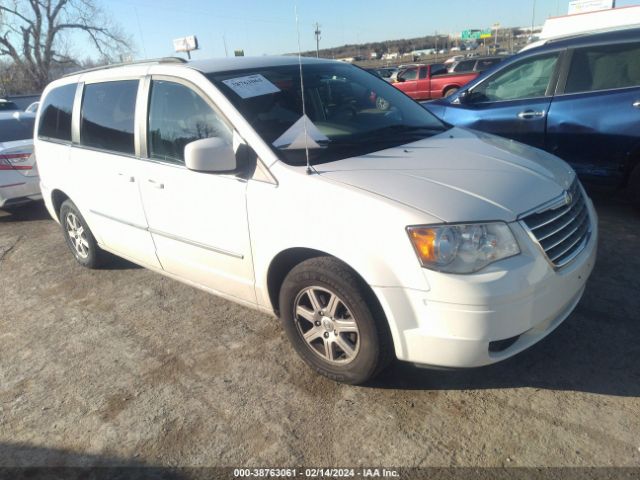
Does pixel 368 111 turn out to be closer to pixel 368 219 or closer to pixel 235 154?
pixel 235 154

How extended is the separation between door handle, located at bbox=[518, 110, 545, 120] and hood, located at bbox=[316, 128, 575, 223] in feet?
6.64

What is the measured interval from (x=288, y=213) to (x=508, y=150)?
1.55m

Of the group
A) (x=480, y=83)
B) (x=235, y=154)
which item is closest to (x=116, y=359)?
(x=235, y=154)

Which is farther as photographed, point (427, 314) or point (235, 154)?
point (235, 154)

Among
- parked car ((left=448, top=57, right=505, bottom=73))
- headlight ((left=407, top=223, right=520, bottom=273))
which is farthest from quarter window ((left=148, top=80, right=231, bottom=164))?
parked car ((left=448, top=57, right=505, bottom=73))

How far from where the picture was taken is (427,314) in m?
2.28

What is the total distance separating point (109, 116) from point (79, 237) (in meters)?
1.43

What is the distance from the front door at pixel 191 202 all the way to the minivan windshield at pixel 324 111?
26 centimetres

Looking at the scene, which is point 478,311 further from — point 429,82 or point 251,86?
point 429,82

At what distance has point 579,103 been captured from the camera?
4.72m

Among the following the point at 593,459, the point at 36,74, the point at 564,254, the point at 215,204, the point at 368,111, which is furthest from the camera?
the point at 36,74

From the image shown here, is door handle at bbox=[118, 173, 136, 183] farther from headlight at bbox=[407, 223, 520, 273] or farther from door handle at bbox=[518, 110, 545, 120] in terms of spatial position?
door handle at bbox=[518, 110, 545, 120]

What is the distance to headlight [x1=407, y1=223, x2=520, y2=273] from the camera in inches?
87.5

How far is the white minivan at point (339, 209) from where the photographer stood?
2.26m
